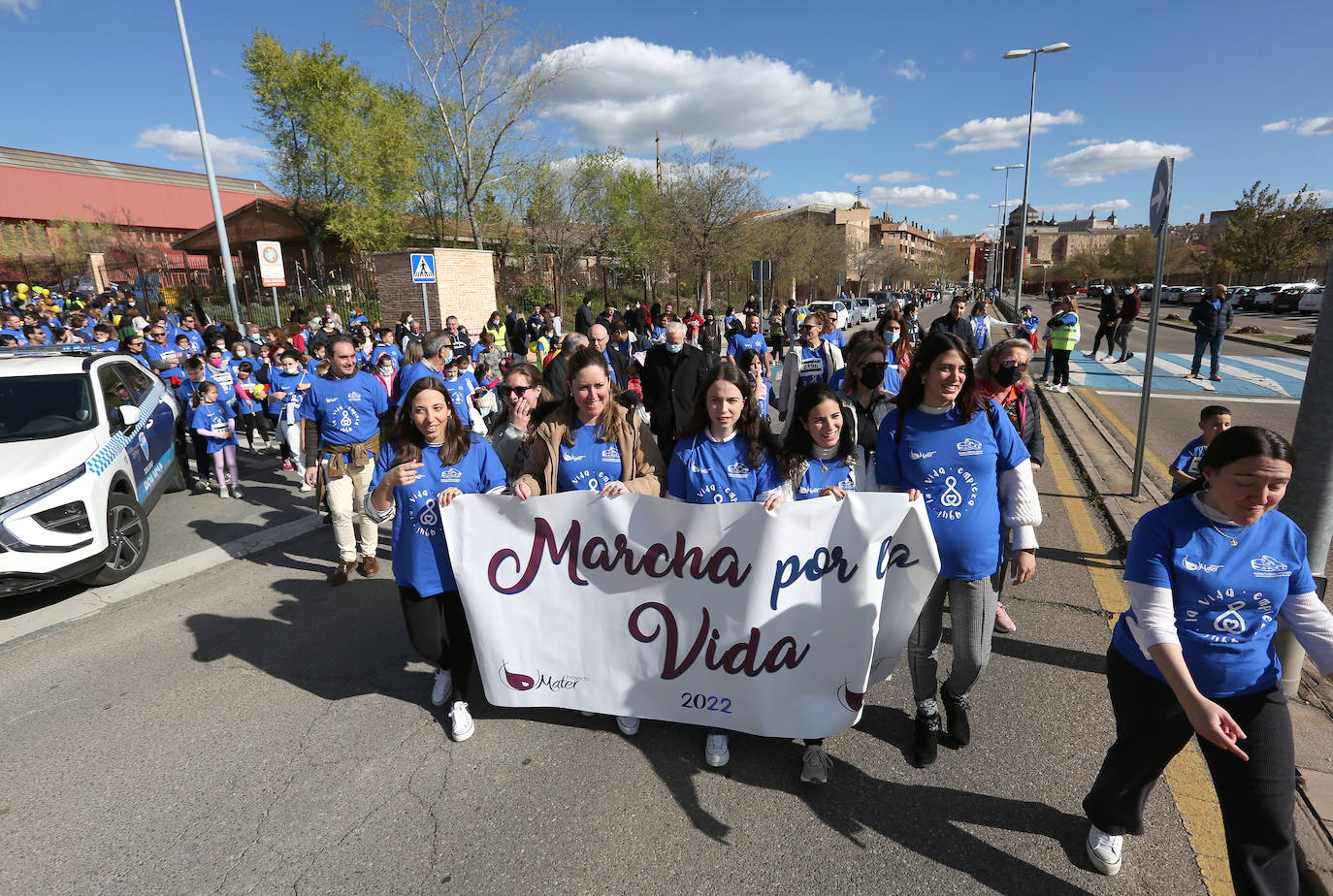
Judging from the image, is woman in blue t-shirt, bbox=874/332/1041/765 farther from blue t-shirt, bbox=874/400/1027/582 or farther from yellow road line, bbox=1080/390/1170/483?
yellow road line, bbox=1080/390/1170/483

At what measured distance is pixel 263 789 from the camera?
10.2 ft

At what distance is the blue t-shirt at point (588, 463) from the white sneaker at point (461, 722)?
124cm

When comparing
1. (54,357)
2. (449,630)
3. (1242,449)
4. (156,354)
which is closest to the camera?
(1242,449)

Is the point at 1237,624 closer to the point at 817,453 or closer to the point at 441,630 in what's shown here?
the point at 817,453

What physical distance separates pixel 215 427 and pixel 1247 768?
9.04 m

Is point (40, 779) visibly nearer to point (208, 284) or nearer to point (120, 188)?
point (208, 284)

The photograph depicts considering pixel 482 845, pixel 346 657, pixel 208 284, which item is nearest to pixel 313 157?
pixel 208 284

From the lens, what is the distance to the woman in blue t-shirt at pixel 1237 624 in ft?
6.81

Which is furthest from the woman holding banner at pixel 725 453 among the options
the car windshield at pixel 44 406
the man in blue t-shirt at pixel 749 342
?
the man in blue t-shirt at pixel 749 342

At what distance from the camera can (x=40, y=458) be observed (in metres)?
5.05

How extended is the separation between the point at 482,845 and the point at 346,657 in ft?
6.59

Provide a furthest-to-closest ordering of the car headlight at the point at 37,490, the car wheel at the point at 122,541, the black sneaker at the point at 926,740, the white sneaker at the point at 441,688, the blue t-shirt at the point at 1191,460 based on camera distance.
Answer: the car wheel at the point at 122,541 < the car headlight at the point at 37,490 < the blue t-shirt at the point at 1191,460 < the white sneaker at the point at 441,688 < the black sneaker at the point at 926,740

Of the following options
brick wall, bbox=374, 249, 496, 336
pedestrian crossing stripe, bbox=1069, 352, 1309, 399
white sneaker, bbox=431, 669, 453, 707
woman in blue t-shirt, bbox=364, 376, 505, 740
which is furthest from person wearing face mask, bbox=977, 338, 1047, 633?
brick wall, bbox=374, 249, 496, 336

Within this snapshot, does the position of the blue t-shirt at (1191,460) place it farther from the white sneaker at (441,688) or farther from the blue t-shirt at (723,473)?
the white sneaker at (441,688)
